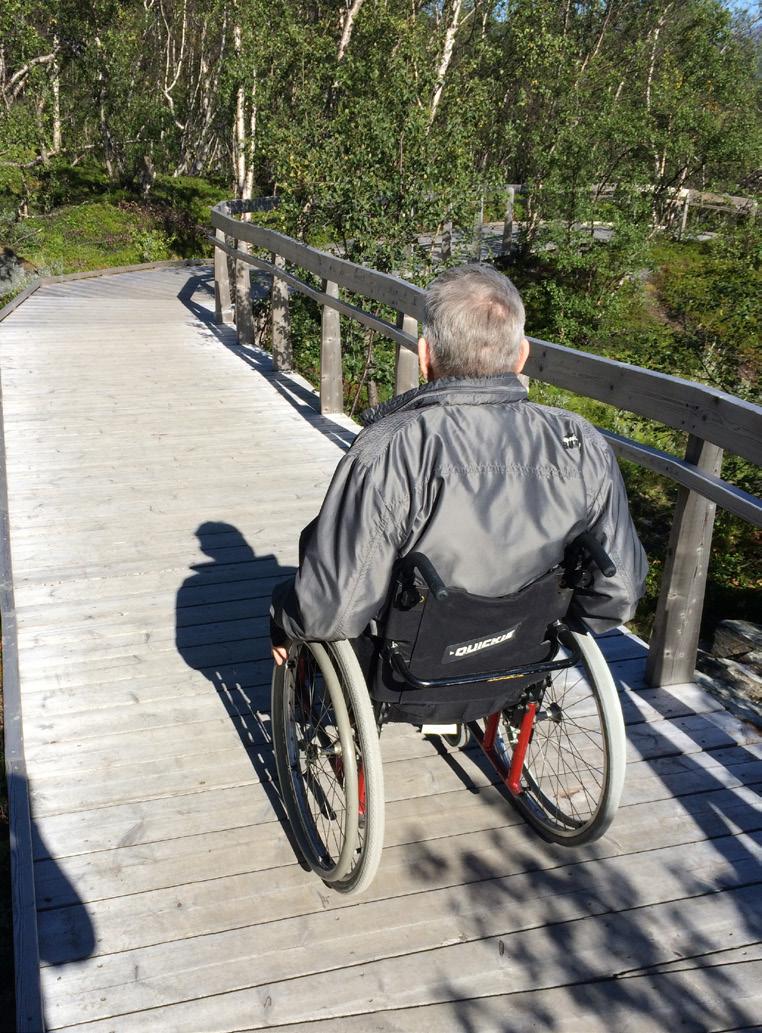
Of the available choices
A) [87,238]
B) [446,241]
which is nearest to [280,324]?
[446,241]

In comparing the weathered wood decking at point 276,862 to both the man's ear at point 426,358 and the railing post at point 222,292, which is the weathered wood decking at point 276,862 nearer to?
the man's ear at point 426,358

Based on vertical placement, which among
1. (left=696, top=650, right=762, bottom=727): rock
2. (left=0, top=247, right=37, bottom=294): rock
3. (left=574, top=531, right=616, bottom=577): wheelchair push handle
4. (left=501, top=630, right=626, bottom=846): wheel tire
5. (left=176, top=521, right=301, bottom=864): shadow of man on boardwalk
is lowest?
Answer: (left=696, top=650, right=762, bottom=727): rock

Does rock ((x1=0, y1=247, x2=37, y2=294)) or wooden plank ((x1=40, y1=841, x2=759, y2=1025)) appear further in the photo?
rock ((x1=0, y1=247, x2=37, y2=294))

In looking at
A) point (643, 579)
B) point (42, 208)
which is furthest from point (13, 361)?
point (42, 208)

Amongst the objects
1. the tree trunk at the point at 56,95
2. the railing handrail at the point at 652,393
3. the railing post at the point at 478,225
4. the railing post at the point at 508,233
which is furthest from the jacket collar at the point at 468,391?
the tree trunk at the point at 56,95

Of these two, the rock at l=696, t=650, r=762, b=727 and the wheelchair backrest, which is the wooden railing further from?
the rock at l=696, t=650, r=762, b=727

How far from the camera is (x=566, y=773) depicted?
286 centimetres

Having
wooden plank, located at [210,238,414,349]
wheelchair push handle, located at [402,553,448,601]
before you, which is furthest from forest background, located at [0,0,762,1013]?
wheelchair push handle, located at [402,553,448,601]

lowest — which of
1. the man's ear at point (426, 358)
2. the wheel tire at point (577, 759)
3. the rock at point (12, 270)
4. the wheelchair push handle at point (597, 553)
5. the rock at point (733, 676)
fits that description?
the rock at point (733, 676)

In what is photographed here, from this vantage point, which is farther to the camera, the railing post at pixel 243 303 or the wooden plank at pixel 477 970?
the railing post at pixel 243 303

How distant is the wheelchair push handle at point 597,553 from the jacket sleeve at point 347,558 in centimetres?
44

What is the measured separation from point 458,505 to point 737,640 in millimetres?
5400

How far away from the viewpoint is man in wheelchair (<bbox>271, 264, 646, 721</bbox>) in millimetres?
2006

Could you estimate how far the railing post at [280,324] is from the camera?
25.2 feet
